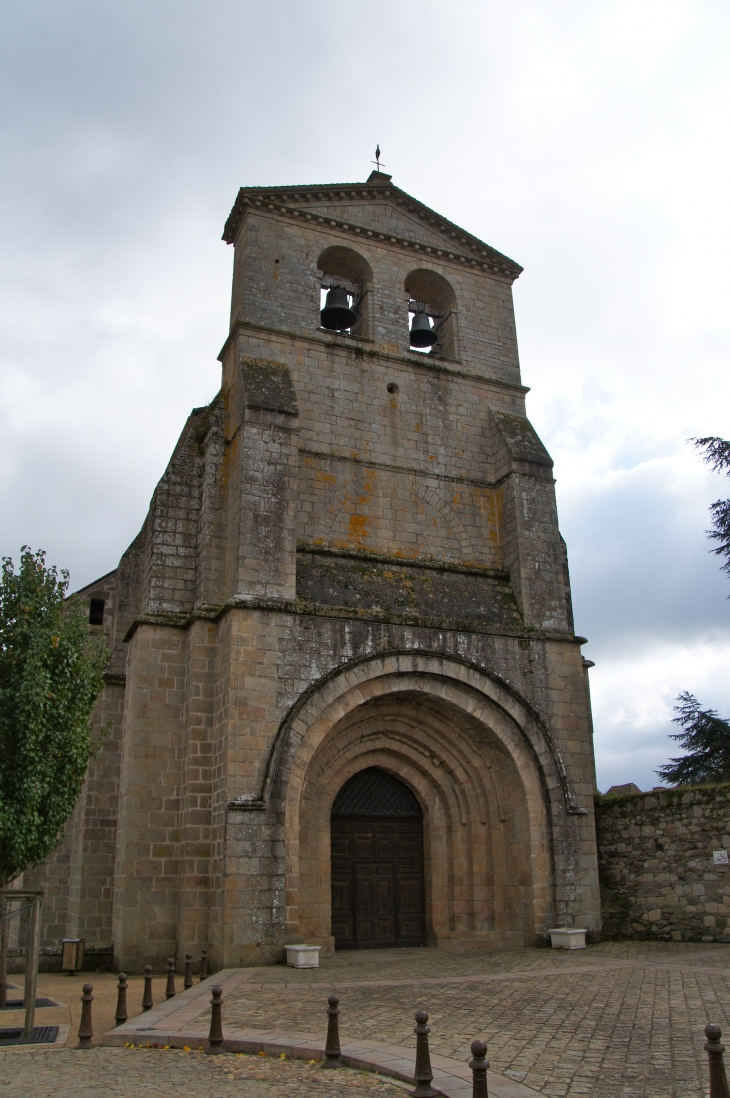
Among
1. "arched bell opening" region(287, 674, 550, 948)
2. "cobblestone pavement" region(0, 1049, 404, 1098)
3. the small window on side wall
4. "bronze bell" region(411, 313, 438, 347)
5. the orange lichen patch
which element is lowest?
"cobblestone pavement" region(0, 1049, 404, 1098)

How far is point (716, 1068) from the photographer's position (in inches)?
165

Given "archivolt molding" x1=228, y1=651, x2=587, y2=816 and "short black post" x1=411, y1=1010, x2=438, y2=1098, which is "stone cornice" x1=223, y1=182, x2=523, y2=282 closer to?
"archivolt molding" x1=228, y1=651, x2=587, y2=816

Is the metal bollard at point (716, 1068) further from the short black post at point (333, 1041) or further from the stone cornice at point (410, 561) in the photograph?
the stone cornice at point (410, 561)

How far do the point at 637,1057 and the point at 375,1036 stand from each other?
6.35 ft

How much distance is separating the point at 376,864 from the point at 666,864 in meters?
4.43

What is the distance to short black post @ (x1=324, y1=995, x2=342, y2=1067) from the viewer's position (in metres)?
5.96

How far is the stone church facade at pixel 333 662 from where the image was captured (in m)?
11.9

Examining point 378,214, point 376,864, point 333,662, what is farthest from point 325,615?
point 378,214

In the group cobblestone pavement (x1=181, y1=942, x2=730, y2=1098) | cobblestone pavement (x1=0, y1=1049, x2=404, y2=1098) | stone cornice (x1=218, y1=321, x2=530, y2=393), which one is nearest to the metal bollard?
cobblestone pavement (x1=181, y1=942, x2=730, y2=1098)

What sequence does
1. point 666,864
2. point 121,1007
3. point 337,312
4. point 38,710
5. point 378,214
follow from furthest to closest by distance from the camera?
1. point 378,214
2. point 337,312
3. point 666,864
4. point 38,710
5. point 121,1007

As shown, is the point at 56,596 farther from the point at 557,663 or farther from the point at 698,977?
the point at 698,977

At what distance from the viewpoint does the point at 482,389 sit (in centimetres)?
1633

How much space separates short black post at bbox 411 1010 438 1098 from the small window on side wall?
1139cm

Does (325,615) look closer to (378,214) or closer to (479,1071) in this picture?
(479,1071)
